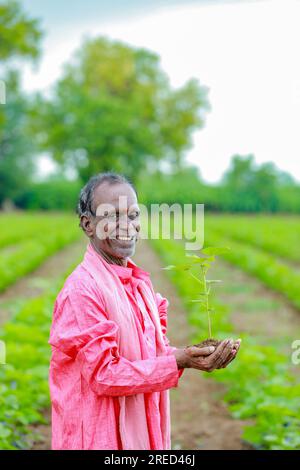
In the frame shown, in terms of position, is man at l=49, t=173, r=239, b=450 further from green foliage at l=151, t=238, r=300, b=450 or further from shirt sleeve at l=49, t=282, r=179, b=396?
green foliage at l=151, t=238, r=300, b=450

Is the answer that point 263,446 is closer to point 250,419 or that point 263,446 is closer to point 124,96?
point 250,419

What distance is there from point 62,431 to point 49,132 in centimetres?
4710

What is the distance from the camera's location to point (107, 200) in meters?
2.31

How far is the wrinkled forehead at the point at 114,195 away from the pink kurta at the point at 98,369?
17cm

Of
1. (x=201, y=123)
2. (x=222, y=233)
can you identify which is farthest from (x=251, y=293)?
(x=201, y=123)

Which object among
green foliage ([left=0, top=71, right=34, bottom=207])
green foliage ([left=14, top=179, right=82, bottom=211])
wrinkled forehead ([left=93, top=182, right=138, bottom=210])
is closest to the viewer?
wrinkled forehead ([left=93, top=182, right=138, bottom=210])

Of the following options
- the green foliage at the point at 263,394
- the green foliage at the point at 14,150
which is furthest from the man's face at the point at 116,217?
the green foliage at the point at 14,150

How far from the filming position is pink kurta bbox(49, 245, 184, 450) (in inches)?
84.7

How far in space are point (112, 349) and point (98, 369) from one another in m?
0.07

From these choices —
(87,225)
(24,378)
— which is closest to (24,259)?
(24,378)

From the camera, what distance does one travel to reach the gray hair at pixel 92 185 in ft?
7.63

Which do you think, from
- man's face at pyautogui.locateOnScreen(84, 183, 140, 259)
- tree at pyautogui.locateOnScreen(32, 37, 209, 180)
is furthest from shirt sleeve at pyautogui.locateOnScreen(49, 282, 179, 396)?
tree at pyautogui.locateOnScreen(32, 37, 209, 180)

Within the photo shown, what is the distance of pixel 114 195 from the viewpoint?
2307 mm

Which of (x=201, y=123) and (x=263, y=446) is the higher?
(x=201, y=123)
